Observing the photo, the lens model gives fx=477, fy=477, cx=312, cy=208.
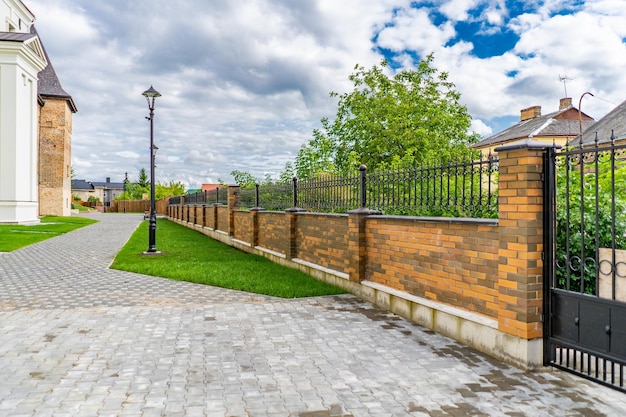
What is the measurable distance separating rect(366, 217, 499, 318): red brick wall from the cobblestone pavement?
1.69 ft

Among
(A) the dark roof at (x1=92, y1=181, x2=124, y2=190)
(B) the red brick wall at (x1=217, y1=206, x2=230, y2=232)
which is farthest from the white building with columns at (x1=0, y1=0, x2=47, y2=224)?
(A) the dark roof at (x1=92, y1=181, x2=124, y2=190)

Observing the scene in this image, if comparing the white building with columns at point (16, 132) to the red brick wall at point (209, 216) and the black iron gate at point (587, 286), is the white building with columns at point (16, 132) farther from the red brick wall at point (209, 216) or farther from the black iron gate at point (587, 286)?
the black iron gate at point (587, 286)

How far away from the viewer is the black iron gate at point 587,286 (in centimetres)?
A: 397

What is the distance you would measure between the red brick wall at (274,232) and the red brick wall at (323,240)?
70cm

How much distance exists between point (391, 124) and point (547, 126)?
18.8m

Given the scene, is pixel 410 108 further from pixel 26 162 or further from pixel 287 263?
pixel 26 162

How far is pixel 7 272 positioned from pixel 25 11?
1271 inches

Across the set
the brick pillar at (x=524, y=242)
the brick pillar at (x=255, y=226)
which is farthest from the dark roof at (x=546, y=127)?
the brick pillar at (x=524, y=242)

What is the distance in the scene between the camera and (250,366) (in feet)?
14.7

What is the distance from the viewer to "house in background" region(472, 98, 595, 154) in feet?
122

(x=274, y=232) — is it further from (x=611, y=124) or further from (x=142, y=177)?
(x=142, y=177)

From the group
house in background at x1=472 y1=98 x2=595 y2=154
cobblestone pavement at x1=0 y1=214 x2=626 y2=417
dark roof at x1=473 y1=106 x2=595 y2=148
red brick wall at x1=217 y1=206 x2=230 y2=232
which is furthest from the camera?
dark roof at x1=473 y1=106 x2=595 y2=148

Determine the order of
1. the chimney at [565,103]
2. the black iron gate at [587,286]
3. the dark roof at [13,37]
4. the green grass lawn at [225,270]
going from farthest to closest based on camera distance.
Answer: the chimney at [565,103] → the dark roof at [13,37] → the green grass lawn at [225,270] → the black iron gate at [587,286]

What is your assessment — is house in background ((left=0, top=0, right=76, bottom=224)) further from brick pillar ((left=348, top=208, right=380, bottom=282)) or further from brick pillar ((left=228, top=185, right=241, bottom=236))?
brick pillar ((left=348, top=208, right=380, bottom=282))
